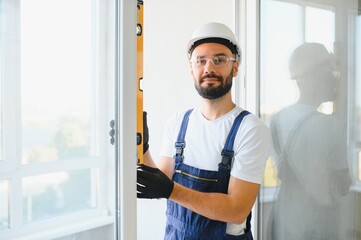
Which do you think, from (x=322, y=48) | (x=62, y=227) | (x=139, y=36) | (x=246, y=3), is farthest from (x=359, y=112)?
(x=62, y=227)

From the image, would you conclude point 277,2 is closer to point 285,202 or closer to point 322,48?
point 322,48

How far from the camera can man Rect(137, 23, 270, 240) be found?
1.14 m

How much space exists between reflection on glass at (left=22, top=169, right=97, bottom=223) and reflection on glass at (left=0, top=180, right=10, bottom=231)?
0.32 feet

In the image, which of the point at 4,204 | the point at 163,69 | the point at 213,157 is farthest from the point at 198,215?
the point at 163,69

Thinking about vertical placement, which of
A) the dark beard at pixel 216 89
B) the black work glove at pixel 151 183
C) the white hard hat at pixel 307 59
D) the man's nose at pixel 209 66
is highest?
the white hard hat at pixel 307 59

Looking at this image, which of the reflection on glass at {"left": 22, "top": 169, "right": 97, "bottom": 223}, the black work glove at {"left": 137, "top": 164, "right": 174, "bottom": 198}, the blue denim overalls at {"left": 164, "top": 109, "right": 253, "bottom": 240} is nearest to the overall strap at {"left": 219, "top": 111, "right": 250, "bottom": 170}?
the blue denim overalls at {"left": 164, "top": 109, "right": 253, "bottom": 240}

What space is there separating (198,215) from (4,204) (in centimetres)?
70

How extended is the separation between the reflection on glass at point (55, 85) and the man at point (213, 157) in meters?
0.36

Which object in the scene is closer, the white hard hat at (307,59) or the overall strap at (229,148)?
the overall strap at (229,148)

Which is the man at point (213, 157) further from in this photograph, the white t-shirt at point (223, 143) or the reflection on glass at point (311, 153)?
the reflection on glass at point (311, 153)

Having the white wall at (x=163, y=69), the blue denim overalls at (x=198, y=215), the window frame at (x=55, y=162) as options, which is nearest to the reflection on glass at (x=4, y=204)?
the window frame at (x=55, y=162)

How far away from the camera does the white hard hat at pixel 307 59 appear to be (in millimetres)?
1594

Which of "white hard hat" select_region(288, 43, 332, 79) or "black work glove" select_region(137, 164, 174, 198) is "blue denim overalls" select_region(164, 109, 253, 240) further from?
"white hard hat" select_region(288, 43, 332, 79)

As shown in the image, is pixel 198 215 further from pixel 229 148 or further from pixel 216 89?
pixel 216 89
